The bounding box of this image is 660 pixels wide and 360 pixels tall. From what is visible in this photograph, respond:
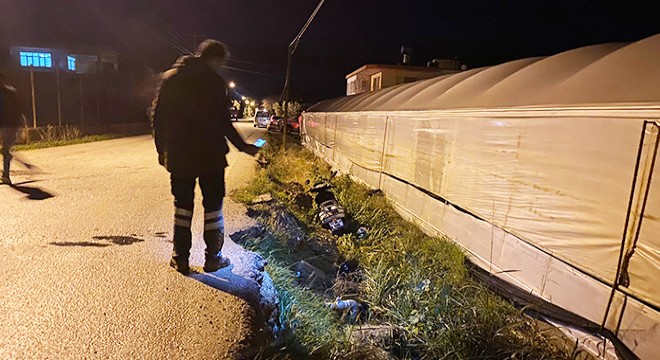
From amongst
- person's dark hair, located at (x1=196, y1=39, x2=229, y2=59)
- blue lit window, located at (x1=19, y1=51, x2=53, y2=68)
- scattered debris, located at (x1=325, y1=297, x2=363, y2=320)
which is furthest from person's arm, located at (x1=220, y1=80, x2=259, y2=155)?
blue lit window, located at (x1=19, y1=51, x2=53, y2=68)

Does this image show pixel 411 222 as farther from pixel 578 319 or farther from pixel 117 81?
pixel 117 81

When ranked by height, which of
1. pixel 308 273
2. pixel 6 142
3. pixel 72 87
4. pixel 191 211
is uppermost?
pixel 72 87

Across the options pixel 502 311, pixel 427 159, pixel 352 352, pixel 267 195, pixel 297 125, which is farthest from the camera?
pixel 297 125

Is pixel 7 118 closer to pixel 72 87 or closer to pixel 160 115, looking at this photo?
pixel 160 115

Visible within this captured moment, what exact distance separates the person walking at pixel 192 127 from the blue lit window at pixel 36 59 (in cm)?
3497

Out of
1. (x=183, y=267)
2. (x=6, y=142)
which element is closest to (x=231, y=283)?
(x=183, y=267)

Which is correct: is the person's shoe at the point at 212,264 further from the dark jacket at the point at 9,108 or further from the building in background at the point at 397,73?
the building in background at the point at 397,73

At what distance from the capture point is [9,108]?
672 cm

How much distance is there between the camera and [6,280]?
10.9 ft

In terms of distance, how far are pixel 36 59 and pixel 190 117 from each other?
35.9 m

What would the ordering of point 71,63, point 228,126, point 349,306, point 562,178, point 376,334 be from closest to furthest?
point 376,334, point 228,126, point 562,178, point 349,306, point 71,63

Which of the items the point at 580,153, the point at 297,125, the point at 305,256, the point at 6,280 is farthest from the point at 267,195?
the point at 297,125

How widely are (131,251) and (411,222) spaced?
411cm

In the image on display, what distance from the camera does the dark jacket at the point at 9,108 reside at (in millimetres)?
6652
